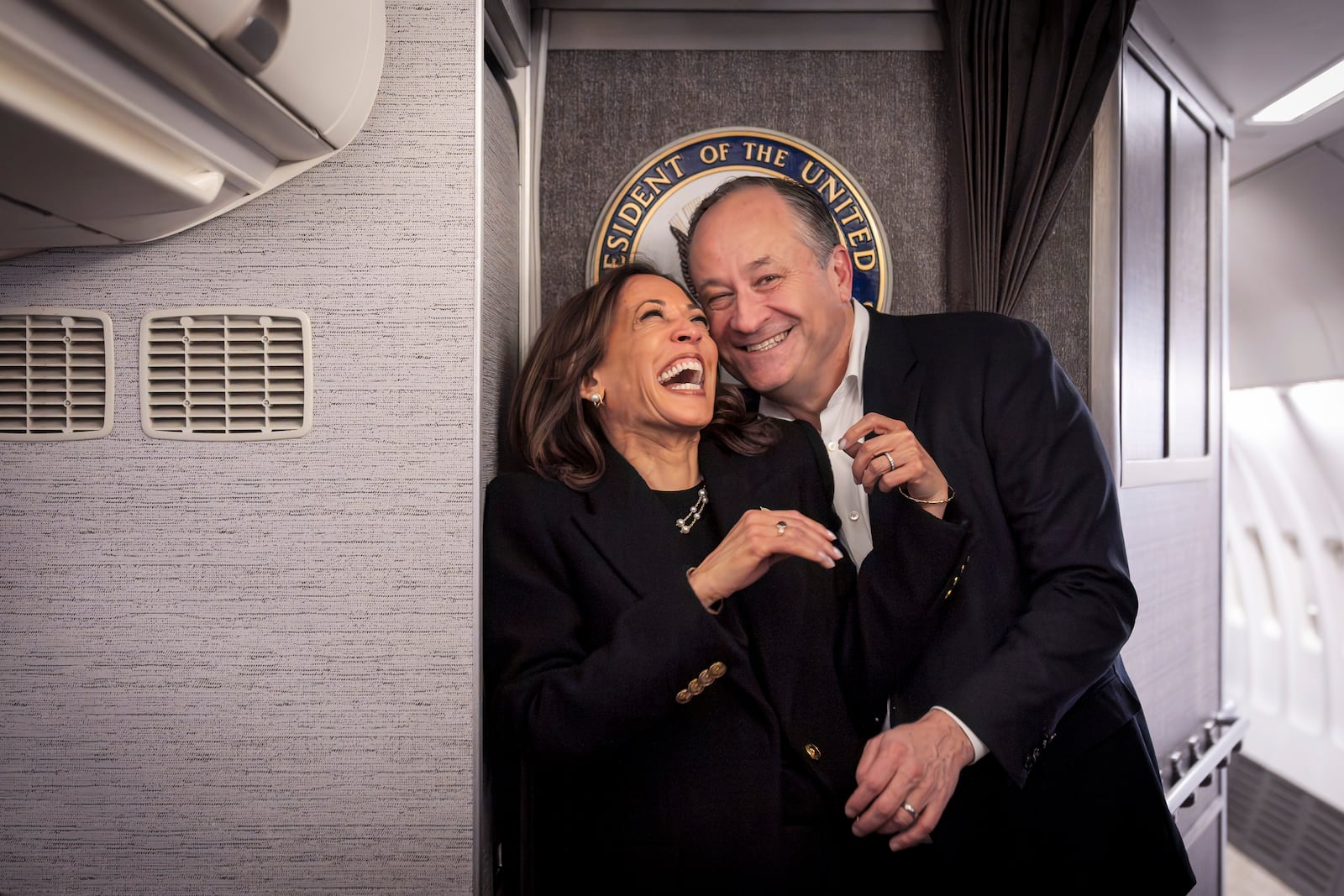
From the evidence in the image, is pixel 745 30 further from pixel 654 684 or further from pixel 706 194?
pixel 654 684

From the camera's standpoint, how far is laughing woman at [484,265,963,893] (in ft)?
5.48

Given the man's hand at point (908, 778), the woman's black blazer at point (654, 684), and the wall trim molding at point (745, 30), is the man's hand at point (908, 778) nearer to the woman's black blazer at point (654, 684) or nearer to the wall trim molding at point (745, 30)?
the woman's black blazer at point (654, 684)

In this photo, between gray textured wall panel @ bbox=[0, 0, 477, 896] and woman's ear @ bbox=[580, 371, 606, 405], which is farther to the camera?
woman's ear @ bbox=[580, 371, 606, 405]

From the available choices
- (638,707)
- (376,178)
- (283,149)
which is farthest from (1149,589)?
(283,149)

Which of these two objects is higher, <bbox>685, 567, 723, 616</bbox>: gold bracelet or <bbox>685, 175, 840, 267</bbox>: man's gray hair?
<bbox>685, 175, 840, 267</bbox>: man's gray hair

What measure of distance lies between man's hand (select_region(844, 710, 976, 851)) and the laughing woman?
0.09 m

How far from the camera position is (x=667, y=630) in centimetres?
165

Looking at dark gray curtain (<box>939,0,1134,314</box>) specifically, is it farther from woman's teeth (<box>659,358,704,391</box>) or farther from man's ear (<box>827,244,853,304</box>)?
woman's teeth (<box>659,358,704,391</box>)

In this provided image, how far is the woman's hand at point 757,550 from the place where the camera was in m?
1.62

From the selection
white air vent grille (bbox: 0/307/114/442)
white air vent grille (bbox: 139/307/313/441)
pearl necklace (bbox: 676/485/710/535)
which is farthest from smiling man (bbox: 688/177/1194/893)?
white air vent grille (bbox: 0/307/114/442)

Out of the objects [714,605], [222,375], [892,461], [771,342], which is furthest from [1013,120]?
[222,375]

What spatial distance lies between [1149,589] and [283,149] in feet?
9.76

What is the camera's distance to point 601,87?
2.43m

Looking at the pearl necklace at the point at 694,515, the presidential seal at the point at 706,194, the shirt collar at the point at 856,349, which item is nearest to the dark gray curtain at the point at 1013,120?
the presidential seal at the point at 706,194
